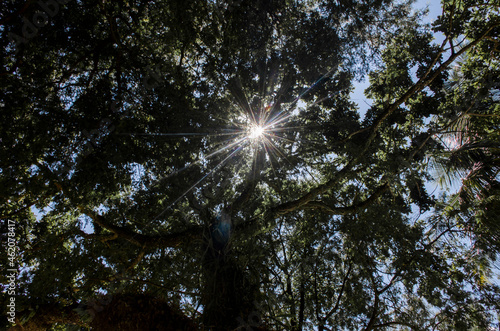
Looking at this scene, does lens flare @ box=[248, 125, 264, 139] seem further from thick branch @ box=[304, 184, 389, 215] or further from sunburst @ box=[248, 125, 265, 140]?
thick branch @ box=[304, 184, 389, 215]

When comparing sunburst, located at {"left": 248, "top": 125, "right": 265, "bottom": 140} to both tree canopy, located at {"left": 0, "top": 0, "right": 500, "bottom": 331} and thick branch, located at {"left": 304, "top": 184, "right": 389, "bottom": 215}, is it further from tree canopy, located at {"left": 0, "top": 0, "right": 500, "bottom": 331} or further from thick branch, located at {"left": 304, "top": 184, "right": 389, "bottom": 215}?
thick branch, located at {"left": 304, "top": 184, "right": 389, "bottom": 215}

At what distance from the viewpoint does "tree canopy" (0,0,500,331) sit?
14.3 feet

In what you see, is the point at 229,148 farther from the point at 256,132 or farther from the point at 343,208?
the point at 343,208

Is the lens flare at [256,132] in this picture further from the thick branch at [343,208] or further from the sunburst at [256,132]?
the thick branch at [343,208]

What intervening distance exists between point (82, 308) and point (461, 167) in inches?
261

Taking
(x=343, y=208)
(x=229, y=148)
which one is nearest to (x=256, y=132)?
(x=229, y=148)

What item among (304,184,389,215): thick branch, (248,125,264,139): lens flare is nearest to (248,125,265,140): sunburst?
(248,125,264,139): lens flare

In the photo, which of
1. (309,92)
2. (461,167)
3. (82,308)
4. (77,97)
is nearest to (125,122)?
(77,97)

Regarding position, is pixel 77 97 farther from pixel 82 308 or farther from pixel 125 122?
pixel 82 308

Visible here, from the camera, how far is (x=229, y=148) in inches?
209

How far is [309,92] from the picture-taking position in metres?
5.53

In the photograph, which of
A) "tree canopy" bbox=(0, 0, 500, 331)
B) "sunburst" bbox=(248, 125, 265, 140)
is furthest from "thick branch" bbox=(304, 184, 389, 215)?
"sunburst" bbox=(248, 125, 265, 140)

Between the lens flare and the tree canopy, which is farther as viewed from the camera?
the lens flare

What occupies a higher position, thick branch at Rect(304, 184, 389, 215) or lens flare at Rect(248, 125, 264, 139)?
lens flare at Rect(248, 125, 264, 139)
